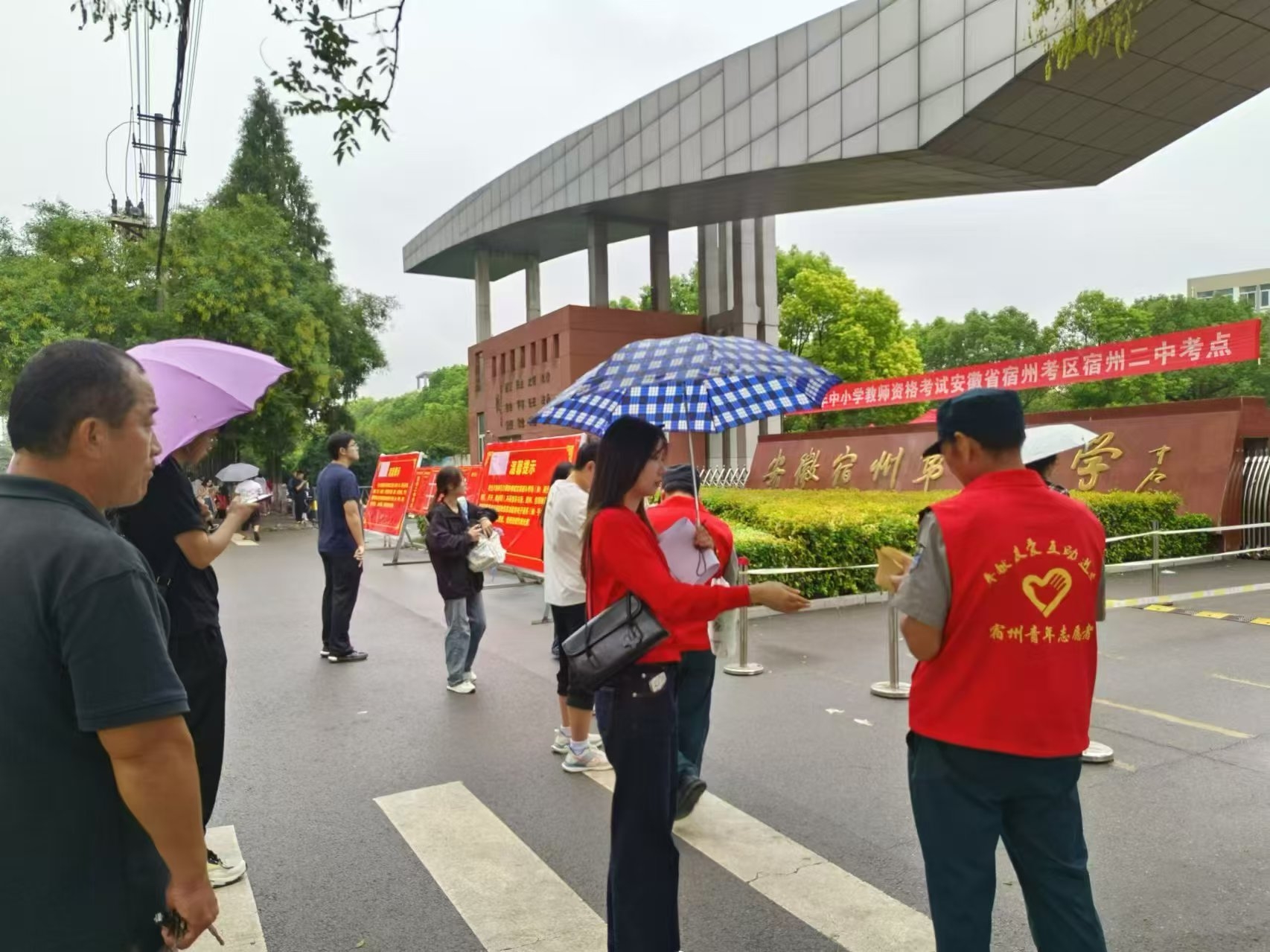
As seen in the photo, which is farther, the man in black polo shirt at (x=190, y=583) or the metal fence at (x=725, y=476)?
the metal fence at (x=725, y=476)

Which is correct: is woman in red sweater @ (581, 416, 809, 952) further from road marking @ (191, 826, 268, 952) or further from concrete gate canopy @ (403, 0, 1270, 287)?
concrete gate canopy @ (403, 0, 1270, 287)

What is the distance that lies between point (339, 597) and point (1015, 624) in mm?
6452

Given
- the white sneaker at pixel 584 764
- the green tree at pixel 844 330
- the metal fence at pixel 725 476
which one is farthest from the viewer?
the green tree at pixel 844 330

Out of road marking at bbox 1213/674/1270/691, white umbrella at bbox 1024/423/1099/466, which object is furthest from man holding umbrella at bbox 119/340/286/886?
road marking at bbox 1213/674/1270/691

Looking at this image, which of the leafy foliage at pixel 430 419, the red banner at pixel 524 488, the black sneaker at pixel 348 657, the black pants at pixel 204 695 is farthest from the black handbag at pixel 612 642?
the leafy foliage at pixel 430 419

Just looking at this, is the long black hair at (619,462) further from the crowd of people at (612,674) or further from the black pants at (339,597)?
the black pants at (339,597)

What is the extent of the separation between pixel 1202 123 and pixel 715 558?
19.6 meters

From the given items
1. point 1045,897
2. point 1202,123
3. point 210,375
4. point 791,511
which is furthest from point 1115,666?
point 1202,123

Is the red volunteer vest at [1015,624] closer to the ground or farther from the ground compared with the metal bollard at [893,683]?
farther from the ground

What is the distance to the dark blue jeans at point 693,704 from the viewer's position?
3867 millimetres

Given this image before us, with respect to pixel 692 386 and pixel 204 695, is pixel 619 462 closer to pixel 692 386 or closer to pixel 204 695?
pixel 692 386

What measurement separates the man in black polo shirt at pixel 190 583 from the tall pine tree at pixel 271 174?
34832 mm

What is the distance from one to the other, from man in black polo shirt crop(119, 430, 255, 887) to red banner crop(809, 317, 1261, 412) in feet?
26.2

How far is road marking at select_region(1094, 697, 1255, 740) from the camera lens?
200 inches
